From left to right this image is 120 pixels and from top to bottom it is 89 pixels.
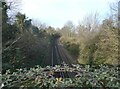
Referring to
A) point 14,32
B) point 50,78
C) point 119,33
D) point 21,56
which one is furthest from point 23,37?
point 50,78

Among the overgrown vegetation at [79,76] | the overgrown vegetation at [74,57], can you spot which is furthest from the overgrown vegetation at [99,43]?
A: the overgrown vegetation at [79,76]

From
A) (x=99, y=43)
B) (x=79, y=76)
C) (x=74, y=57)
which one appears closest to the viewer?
(x=79, y=76)

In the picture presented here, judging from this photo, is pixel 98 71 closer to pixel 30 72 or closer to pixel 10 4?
pixel 30 72

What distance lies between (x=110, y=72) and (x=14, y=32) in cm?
1668

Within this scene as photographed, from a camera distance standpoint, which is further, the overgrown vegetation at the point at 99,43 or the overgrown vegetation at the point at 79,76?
the overgrown vegetation at the point at 99,43

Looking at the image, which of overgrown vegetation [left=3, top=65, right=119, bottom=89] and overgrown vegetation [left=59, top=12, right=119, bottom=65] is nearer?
overgrown vegetation [left=3, top=65, right=119, bottom=89]

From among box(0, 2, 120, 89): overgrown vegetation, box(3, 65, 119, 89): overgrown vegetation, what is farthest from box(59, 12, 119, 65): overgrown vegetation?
box(3, 65, 119, 89): overgrown vegetation

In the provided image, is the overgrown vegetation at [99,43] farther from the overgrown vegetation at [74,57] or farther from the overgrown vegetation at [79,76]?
the overgrown vegetation at [79,76]

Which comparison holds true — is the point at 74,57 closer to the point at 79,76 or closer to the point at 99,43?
the point at 99,43

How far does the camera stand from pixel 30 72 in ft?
8.16

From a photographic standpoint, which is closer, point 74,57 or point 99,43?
point 99,43

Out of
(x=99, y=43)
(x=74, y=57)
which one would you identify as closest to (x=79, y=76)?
(x=99, y=43)

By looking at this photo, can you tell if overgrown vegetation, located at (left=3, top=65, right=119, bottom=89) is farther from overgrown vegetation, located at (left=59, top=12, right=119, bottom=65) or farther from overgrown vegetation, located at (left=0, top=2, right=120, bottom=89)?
overgrown vegetation, located at (left=59, top=12, right=119, bottom=65)

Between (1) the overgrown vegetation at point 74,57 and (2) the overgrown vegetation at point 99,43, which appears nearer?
(1) the overgrown vegetation at point 74,57
